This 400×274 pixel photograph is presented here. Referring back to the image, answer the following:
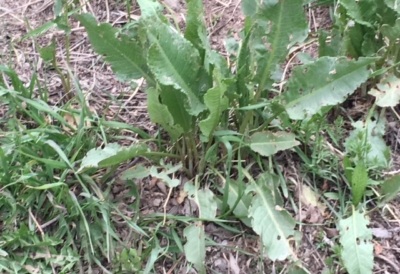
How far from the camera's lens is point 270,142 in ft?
4.98

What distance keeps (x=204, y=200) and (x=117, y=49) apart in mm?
503

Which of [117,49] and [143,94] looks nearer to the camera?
[117,49]

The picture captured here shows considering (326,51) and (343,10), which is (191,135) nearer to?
(326,51)

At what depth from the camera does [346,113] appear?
5.60 feet

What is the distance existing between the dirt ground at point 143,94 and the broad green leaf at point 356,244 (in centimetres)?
6

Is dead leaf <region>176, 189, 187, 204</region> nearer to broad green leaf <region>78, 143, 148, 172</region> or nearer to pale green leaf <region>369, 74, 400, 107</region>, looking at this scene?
broad green leaf <region>78, 143, 148, 172</region>

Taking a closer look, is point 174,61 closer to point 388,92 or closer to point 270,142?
point 270,142

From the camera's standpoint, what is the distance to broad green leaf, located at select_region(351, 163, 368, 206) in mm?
1439

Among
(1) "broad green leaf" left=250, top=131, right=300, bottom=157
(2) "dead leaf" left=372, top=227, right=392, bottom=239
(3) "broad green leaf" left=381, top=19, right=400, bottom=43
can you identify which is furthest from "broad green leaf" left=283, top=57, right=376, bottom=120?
(2) "dead leaf" left=372, top=227, right=392, bottom=239

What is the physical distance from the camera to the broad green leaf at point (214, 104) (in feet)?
4.38

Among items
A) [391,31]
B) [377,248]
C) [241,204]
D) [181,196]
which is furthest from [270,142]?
[391,31]

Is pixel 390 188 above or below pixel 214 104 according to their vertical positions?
below

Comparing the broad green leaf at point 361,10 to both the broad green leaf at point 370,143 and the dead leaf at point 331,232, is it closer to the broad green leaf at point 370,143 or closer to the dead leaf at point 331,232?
the broad green leaf at point 370,143

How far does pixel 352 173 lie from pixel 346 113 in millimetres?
286
